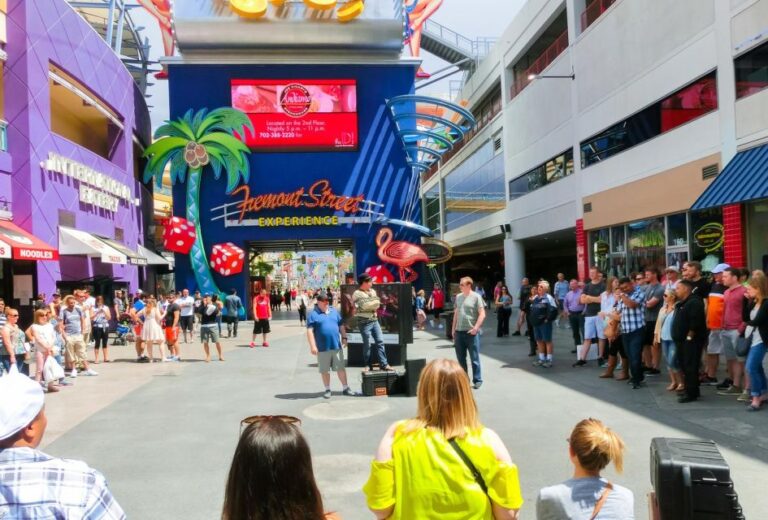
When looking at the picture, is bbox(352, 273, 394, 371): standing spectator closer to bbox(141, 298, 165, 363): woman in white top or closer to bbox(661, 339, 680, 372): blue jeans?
bbox(661, 339, 680, 372): blue jeans

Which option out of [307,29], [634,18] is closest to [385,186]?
[307,29]

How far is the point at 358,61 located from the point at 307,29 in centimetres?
289

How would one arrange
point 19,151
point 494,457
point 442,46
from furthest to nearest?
point 442,46 → point 19,151 → point 494,457

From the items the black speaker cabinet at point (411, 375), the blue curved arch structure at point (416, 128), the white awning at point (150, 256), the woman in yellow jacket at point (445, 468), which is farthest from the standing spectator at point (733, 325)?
the white awning at point (150, 256)

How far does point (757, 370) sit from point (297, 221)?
25064 millimetres

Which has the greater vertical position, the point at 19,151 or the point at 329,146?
the point at 329,146

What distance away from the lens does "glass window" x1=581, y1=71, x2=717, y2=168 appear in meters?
15.9

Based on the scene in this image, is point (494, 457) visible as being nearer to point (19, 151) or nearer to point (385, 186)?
point (19, 151)

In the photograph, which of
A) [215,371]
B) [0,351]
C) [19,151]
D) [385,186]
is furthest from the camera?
[385,186]

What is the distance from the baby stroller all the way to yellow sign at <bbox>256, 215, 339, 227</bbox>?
11.0 meters

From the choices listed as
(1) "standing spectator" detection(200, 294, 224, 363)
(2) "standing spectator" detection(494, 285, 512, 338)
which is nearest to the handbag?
(1) "standing spectator" detection(200, 294, 224, 363)

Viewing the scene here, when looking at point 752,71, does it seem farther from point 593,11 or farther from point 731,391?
point 593,11

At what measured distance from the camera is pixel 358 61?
102 feet

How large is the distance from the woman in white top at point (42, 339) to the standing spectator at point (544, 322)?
8914mm
